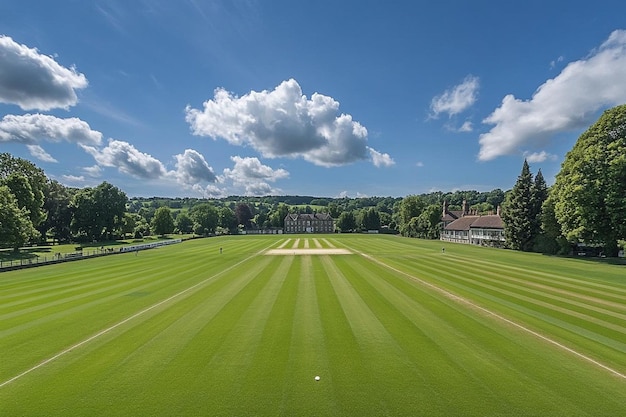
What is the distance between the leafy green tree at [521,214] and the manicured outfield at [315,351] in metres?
35.7

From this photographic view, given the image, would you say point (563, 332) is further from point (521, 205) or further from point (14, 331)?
point (521, 205)

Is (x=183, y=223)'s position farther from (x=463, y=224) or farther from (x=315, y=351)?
(x=315, y=351)

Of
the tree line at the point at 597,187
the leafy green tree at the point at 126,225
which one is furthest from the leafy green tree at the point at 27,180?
the tree line at the point at 597,187

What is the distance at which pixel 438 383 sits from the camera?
8344mm

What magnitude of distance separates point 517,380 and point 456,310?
6973 millimetres

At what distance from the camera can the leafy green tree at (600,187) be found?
3469cm

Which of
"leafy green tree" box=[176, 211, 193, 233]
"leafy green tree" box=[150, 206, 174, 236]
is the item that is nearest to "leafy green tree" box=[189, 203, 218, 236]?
"leafy green tree" box=[150, 206, 174, 236]

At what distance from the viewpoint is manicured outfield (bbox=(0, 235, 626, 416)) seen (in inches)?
296

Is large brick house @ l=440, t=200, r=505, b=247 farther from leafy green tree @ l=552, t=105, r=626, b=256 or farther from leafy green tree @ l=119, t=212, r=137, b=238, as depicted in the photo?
leafy green tree @ l=119, t=212, r=137, b=238

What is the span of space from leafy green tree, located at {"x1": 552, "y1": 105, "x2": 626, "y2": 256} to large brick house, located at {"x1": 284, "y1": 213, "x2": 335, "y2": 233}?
395 feet

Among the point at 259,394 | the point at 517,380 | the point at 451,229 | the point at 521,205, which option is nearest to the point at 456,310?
the point at 517,380

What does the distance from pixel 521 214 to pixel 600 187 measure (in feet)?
59.7

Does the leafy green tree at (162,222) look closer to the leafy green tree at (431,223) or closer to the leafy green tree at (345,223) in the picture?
the leafy green tree at (345,223)

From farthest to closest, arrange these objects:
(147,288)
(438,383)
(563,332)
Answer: (147,288)
(563,332)
(438,383)
